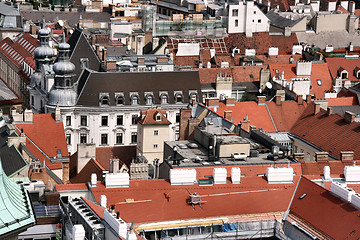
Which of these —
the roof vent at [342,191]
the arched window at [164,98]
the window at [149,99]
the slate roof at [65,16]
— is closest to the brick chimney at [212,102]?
the arched window at [164,98]

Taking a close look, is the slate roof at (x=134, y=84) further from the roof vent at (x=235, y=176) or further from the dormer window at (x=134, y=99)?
the roof vent at (x=235, y=176)

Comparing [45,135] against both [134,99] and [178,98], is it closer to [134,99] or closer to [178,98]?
[134,99]

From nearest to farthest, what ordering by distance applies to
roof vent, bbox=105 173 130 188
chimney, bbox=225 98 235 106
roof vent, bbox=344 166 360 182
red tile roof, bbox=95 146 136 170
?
1. roof vent, bbox=105 173 130 188
2. roof vent, bbox=344 166 360 182
3. red tile roof, bbox=95 146 136 170
4. chimney, bbox=225 98 235 106

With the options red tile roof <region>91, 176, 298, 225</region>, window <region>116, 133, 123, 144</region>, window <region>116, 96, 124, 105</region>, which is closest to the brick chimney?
window <region>116, 96, 124, 105</region>

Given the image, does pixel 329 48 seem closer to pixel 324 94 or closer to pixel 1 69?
pixel 324 94

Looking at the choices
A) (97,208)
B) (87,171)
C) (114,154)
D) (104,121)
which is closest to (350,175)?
(97,208)

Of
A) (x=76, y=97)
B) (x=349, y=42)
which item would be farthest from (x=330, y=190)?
(x=349, y=42)

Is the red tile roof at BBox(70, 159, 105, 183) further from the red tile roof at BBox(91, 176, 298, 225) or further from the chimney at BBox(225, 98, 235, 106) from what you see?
the chimney at BBox(225, 98, 235, 106)

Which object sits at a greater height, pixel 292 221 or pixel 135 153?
pixel 292 221
